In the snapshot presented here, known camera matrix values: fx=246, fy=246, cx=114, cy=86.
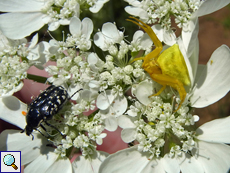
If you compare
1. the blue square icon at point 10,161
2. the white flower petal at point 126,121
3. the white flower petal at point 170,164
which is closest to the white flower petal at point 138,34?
the white flower petal at point 126,121

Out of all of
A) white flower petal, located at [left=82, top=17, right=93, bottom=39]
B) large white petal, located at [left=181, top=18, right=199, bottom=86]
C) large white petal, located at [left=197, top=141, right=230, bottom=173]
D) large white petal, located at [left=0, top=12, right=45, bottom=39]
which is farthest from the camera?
large white petal, located at [left=0, top=12, right=45, bottom=39]

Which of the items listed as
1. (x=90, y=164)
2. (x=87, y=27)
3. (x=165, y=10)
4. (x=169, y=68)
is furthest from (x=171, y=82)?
(x=90, y=164)

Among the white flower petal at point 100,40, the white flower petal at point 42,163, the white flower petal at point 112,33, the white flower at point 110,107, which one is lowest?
the white flower petal at point 42,163

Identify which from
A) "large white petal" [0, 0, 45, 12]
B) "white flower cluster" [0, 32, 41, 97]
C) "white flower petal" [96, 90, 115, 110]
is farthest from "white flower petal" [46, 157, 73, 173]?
"large white petal" [0, 0, 45, 12]

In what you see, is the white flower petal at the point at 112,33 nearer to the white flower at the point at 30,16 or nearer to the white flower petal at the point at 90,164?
the white flower at the point at 30,16

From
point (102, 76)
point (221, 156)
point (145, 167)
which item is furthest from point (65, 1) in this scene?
point (221, 156)

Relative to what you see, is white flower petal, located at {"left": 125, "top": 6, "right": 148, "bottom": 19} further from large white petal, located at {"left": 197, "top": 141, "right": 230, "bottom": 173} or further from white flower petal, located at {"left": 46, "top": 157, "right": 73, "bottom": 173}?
white flower petal, located at {"left": 46, "top": 157, "right": 73, "bottom": 173}

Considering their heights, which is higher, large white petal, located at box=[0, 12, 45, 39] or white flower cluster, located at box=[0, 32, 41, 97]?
large white petal, located at box=[0, 12, 45, 39]

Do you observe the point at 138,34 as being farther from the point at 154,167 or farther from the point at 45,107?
the point at 154,167
